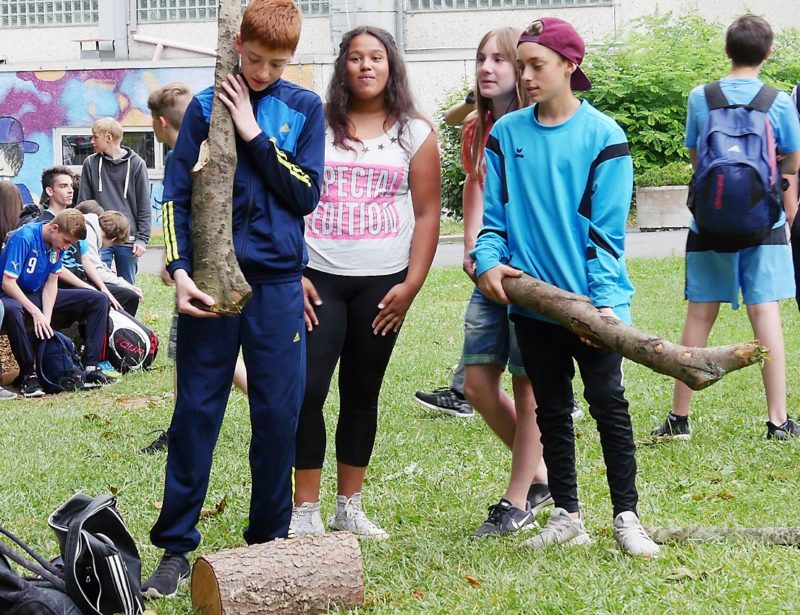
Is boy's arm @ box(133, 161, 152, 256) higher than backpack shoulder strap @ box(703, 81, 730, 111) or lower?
lower

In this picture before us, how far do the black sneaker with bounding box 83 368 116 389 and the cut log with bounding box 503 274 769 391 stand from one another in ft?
19.6

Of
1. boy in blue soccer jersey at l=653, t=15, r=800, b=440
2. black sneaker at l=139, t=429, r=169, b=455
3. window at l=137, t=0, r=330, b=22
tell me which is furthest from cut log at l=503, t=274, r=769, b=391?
window at l=137, t=0, r=330, b=22

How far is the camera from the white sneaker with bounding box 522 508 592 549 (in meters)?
4.27

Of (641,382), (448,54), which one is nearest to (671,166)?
(448,54)

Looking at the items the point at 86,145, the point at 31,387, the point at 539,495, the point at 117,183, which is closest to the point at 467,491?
the point at 539,495

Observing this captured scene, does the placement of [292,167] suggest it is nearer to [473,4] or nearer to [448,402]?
[448,402]

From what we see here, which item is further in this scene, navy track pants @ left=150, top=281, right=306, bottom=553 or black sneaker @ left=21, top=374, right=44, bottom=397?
black sneaker @ left=21, top=374, right=44, bottom=397

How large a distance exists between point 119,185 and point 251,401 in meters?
8.41

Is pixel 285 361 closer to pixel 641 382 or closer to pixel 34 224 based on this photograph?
pixel 641 382

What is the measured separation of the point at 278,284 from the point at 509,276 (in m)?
0.83

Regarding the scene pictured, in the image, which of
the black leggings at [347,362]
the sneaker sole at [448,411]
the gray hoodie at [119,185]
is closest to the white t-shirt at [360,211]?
the black leggings at [347,362]

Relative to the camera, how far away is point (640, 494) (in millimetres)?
5184

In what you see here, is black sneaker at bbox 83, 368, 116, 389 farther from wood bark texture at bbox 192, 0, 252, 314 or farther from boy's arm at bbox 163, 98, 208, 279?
wood bark texture at bbox 192, 0, 252, 314

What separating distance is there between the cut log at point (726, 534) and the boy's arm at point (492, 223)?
1116 millimetres
